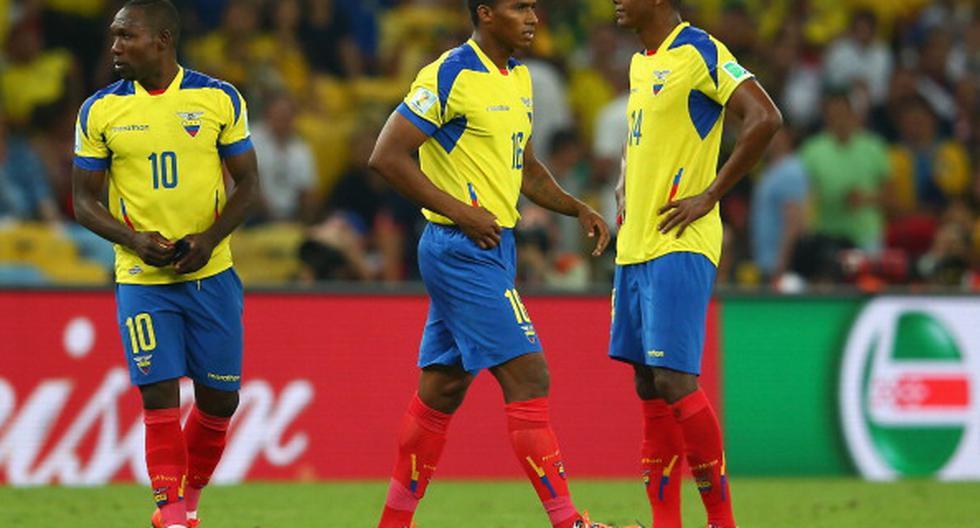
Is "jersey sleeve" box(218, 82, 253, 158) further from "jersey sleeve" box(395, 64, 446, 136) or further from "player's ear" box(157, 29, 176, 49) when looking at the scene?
"jersey sleeve" box(395, 64, 446, 136)

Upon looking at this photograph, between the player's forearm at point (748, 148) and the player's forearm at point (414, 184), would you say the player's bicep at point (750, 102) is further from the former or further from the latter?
the player's forearm at point (414, 184)

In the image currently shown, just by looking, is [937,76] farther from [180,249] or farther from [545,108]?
[180,249]

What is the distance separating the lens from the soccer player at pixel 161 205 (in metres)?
8.28

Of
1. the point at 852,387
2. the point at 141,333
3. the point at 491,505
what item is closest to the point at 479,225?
the point at 141,333

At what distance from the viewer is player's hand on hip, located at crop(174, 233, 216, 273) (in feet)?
27.1

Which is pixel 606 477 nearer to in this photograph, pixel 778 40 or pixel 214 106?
pixel 214 106

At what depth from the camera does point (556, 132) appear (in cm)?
1541

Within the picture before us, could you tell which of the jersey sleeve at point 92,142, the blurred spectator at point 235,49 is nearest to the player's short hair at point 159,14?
the jersey sleeve at point 92,142

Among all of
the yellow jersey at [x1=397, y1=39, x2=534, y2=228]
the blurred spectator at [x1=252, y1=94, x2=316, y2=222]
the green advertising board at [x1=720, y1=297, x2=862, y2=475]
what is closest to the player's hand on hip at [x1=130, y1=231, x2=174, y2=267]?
the yellow jersey at [x1=397, y1=39, x2=534, y2=228]

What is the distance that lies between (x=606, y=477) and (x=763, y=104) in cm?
508

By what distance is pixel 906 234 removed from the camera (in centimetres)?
1580

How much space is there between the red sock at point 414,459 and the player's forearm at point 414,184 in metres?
0.99

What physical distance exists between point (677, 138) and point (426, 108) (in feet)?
3.75

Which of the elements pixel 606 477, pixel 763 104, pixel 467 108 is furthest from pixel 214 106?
pixel 606 477
